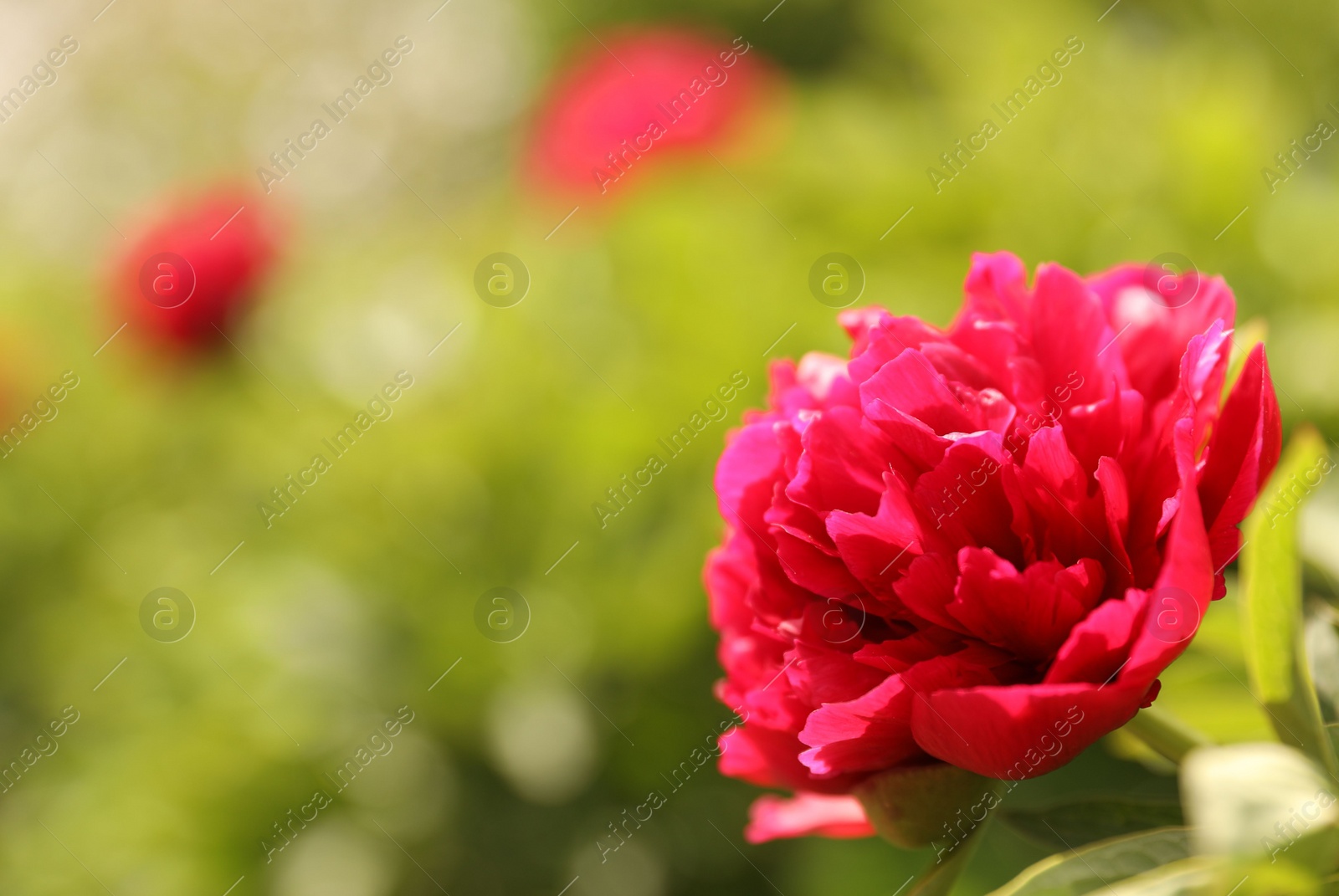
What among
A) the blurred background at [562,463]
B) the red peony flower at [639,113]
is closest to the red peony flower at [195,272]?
the blurred background at [562,463]

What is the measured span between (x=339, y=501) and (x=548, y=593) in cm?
36

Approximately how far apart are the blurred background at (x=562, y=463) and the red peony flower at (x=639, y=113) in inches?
0.4

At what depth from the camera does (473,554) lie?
4.05 ft

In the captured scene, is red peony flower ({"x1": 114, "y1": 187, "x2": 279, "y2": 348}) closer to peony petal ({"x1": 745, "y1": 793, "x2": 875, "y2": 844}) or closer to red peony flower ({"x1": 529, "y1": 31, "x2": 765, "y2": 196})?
red peony flower ({"x1": 529, "y1": 31, "x2": 765, "y2": 196})

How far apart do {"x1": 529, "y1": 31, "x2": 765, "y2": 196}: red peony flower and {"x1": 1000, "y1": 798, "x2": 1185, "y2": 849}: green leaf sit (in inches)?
47.1

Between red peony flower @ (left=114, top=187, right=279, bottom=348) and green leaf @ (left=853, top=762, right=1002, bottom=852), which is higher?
red peony flower @ (left=114, top=187, right=279, bottom=348)

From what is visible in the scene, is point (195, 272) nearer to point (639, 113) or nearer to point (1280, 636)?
point (639, 113)

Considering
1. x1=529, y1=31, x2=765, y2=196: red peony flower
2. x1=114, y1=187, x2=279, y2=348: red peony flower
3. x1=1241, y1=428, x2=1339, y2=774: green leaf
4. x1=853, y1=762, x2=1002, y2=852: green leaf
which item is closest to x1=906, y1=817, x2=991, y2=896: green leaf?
x1=853, y1=762, x2=1002, y2=852: green leaf

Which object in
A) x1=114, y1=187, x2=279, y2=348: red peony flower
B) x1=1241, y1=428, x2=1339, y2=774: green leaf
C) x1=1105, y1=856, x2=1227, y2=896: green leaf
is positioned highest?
x1=114, y1=187, x2=279, y2=348: red peony flower

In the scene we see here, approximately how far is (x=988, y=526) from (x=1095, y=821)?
5.0 inches

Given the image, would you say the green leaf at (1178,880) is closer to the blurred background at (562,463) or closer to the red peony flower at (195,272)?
the blurred background at (562,463)

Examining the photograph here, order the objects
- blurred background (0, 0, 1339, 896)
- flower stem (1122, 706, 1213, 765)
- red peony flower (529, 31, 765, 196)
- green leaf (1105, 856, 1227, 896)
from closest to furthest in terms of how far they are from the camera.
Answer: green leaf (1105, 856, 1227, 896), flower stem (1122, 706, 1213, 765), blurred background (0, 0, 1339, 896), red peony flower (529, 31, 765, 196)

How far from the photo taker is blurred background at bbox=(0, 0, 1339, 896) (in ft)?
3.42

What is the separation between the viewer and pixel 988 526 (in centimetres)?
37
